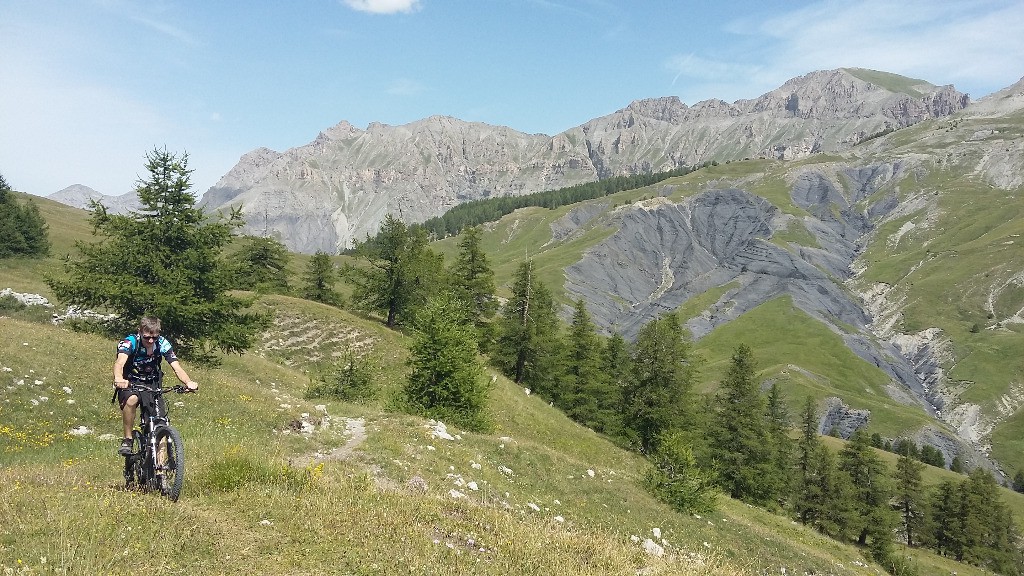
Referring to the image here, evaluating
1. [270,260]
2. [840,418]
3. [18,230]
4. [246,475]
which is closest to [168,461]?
[246,475]

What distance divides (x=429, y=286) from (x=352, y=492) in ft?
142

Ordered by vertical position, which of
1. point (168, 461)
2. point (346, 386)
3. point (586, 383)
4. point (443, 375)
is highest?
point (168, 461)

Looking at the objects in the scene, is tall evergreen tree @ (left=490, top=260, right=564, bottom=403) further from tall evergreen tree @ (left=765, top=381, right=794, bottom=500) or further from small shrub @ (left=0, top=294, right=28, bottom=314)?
small shrub @ (left=0, top=294, right=28, bottom=314)

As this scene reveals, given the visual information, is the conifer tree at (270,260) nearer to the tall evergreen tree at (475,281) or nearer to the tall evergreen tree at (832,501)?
the tall evergreen tree at (475,281)

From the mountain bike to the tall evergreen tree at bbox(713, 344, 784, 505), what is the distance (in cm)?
3989

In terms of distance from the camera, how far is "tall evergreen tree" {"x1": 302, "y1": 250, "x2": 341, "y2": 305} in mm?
73125

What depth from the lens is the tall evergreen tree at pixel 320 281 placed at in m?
73.1

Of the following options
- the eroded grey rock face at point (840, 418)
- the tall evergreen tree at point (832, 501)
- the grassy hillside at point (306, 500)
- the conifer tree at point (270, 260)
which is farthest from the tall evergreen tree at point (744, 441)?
the eroded grey rock face at point (840, 418)

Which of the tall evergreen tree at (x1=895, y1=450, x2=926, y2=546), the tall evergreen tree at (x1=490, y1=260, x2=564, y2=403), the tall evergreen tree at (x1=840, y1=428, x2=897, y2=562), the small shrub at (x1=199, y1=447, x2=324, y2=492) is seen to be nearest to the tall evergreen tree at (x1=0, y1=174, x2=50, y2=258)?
the tall evergreen tree at (x1=490, y1=260, x2=564, y2=403)

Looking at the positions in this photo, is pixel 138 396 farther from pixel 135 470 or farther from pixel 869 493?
pixel 869 493

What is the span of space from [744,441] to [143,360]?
4239 cm

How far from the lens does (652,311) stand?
19538 centimetres

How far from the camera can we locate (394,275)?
51438 millimetres

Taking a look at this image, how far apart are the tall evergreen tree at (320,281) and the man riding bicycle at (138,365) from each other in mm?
66477
